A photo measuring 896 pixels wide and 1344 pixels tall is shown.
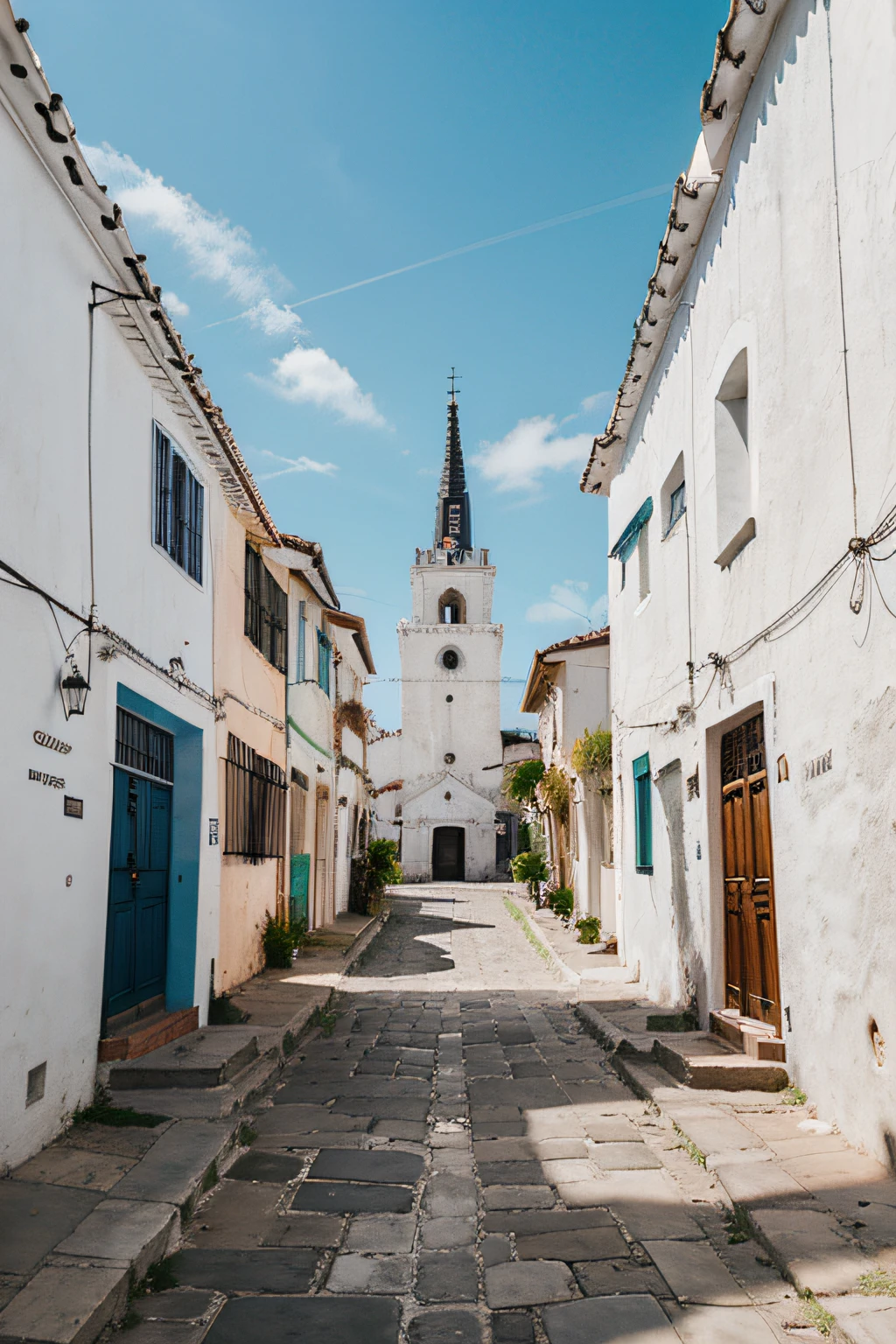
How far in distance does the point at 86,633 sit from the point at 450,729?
124ft

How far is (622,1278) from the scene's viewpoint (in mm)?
4176

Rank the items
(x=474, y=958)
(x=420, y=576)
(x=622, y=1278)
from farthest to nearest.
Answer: (x=420, y=576), (x=474, y=958), (x=622, y=1278)

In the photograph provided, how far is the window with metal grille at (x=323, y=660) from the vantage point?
18156 millimetres

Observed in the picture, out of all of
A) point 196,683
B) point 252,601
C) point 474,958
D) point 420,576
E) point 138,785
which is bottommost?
point 474,958

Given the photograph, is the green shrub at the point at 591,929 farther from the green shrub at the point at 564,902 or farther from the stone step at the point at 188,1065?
the stone step at the point at 188,1065

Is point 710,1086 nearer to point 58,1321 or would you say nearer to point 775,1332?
point 775,1332

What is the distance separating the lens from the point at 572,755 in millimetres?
18844

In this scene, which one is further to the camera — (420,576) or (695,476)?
(420,576)

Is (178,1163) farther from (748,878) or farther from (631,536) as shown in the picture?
(631,536)

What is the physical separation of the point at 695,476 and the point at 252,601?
551cm

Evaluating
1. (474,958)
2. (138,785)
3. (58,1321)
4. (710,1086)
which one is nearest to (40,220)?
(138,785)

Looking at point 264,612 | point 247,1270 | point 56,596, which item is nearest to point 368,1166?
point 247,1270

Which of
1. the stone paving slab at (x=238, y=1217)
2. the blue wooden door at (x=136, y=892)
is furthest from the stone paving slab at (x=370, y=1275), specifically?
the blue wooden door at (x=136, y=892)

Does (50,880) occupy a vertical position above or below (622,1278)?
above
